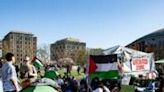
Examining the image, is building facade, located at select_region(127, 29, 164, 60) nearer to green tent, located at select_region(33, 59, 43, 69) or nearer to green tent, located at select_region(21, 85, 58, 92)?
green tent, located at select_region(33, 59, 43, 69)

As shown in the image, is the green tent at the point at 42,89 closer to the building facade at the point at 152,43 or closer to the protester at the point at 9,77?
the protester at the point at 9,77

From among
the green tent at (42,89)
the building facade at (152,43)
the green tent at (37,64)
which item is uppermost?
the building facade at (152,43)

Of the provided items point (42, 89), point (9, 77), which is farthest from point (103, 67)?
point (42, 89)

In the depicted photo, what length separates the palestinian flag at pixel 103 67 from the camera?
15057 millimetres

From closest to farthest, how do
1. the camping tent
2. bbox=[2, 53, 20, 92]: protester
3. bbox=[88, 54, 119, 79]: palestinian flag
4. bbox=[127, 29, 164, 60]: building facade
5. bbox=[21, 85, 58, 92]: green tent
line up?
1. bbox=[21, 85, 58, 92]: green tent
2. bbox=[2, 53, 20, 92]: protester
3. bbox=[88, 54, 119, 79]: palestinian flag
4. the camping tent
5. bbox=[127, 29, 164, 60]: building facade

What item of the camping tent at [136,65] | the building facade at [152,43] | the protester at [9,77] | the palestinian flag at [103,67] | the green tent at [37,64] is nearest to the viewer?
the protester at [9,77]

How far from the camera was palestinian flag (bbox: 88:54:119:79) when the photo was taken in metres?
15.1

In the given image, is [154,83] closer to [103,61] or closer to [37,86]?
[103,61]

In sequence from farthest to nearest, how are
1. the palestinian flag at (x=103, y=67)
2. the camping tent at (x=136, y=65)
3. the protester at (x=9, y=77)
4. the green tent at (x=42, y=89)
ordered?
the camping tent at (x=136, y=65)
the palestinian flag at (x=103, y=67)
the protester at (x=9, y=77)
the green tent at (x=42, y=89)

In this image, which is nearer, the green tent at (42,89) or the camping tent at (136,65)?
the green tent at (42,89)

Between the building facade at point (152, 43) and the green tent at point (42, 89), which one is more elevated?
the building facade at point (152, 43)

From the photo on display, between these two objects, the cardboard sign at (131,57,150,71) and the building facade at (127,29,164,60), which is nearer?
the cardboard sign at (131,57,150,71)

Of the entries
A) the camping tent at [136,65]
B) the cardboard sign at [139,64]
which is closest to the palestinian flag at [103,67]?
the camping tent at [136,65]

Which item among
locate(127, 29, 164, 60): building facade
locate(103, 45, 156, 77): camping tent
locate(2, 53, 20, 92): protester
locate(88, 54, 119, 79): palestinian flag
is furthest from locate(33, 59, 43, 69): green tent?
locate(127, 29, 164, 60): building facade
